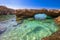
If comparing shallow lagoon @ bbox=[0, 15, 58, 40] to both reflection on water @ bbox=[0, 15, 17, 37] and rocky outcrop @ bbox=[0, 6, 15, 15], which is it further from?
rocky outcrop @ bbox=[0, 6, 15, 15]

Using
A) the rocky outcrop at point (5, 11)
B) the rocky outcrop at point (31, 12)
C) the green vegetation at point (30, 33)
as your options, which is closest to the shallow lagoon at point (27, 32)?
the green vegetation at point (30, 33)

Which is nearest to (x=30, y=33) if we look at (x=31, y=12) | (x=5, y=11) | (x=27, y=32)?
(x=27, y=32)

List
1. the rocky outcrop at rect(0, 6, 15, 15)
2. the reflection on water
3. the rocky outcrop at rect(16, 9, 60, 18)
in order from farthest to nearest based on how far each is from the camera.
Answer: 1. the rocky outcrop at rect(0, 6, 15, 15)
2. the rocky outcrop at rect(16, 9, 60, 18)
3. the reflection on water

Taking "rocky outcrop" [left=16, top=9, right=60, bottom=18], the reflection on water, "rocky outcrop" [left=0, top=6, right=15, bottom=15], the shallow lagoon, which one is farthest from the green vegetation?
"rocky outcrop" [left=0, top=6, right=15, bottom=15]

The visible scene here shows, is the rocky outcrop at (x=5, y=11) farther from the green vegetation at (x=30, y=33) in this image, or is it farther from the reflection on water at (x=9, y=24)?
the green vegetation at (x=30, y=33)

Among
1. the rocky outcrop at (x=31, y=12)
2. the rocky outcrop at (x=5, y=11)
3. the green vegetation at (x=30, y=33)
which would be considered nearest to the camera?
the green vegetation at (x=30, y=33)

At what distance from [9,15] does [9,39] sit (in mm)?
1819

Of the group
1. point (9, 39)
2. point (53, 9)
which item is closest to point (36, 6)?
point (53, 9)

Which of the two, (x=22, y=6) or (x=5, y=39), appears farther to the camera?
(x=22, y=6)

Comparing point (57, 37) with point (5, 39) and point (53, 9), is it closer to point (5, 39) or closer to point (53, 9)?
point (5, 39)

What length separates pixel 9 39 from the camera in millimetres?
2455

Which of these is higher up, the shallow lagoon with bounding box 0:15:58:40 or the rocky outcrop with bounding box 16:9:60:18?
the rocky outcrop with bounding box 16:9:60:18

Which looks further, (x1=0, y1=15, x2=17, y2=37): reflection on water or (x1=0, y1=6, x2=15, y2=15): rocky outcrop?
(x1=0, y1=6, x2=15, y2=15): rocky outcrop

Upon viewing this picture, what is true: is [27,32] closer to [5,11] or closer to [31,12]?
[31,12]
